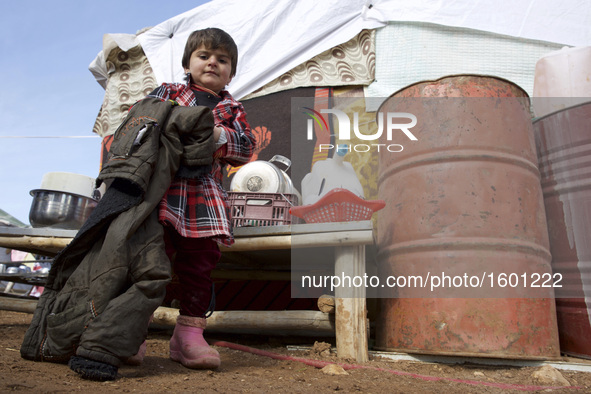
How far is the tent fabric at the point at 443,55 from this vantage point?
3129 millimetres

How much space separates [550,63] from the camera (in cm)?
275

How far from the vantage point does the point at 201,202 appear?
1543 millimetres

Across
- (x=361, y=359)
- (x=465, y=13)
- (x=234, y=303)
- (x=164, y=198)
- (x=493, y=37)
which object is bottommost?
(x=361, y=359)

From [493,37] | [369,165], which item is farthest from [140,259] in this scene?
[493,37]

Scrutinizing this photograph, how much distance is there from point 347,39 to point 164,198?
2520 millimetres

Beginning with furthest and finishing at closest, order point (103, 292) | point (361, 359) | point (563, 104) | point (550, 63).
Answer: point (550, 63)
point (563, 104)
point (361, 359)
point (103, 292)

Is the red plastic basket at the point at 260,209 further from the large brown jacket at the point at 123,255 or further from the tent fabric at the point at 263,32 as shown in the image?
the tent fabric at the point at 263,32

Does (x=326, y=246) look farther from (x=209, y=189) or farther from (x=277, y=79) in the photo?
(x=277, y=79)

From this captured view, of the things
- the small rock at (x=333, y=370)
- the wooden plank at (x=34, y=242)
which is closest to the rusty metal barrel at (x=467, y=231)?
the small rock at (x=333, y=370)

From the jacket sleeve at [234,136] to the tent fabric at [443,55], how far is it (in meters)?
1.78

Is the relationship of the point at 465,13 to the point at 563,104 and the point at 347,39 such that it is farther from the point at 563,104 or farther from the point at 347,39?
the point at 563,104

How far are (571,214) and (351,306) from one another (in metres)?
1.12

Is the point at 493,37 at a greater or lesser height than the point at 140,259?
greater

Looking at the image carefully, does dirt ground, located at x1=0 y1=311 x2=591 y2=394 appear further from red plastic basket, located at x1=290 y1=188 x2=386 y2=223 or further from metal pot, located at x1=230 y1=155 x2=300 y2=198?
metal pot, located at x1=230 y1=155 x2=300 y2=198
